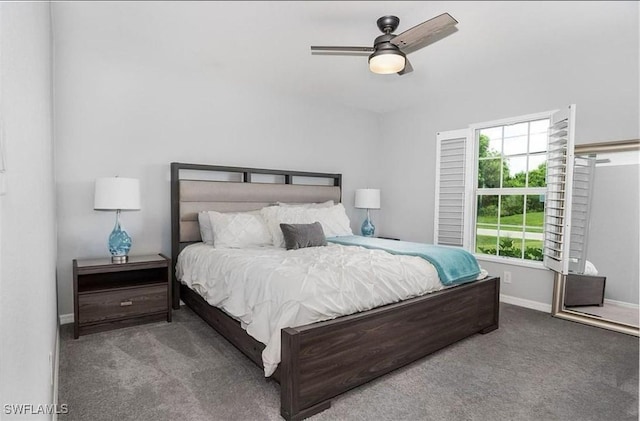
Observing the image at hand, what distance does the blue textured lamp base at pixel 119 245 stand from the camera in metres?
3.17

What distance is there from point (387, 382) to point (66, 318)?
293cm

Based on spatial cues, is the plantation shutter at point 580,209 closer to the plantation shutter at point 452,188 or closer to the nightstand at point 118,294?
the plantation shutter at point 452,188

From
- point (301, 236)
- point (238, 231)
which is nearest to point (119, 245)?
point (238, 231)

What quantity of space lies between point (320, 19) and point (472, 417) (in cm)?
291

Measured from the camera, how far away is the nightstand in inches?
114

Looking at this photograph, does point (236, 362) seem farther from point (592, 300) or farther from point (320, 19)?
point (592, 300)

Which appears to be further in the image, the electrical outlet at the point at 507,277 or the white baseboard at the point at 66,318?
the electrical outlet at the point at 507,277

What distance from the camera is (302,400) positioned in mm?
1867

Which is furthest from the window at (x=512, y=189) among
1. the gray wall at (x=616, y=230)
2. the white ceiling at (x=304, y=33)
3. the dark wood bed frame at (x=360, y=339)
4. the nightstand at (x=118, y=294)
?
the nightstand at (x=118, y=294)

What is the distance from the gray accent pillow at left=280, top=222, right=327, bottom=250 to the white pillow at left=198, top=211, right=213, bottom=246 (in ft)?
2.53

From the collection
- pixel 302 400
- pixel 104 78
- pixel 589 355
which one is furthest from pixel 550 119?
pixel 104 78

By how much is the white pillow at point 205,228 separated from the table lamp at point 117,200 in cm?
67

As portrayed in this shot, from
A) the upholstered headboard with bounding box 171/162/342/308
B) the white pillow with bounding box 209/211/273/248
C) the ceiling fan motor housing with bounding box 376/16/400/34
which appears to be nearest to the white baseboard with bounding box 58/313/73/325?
the upholstered headboard with bounding box 171/162/342/308

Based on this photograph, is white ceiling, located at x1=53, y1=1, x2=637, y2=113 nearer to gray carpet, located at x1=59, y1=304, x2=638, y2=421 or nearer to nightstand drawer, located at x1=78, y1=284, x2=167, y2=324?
nightstand drawer, located at x1=78, y1=284, x2=167, y2=324
